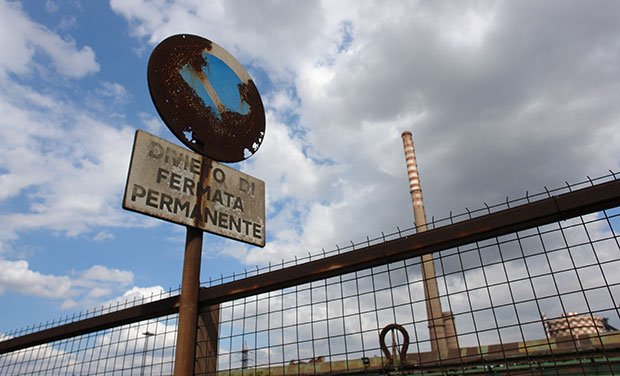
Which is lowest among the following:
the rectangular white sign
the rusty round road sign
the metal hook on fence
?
→ the metal hook on fence

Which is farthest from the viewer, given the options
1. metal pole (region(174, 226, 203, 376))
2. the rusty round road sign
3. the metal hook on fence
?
the rusty round road sign

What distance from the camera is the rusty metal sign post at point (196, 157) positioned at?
8.98 metres

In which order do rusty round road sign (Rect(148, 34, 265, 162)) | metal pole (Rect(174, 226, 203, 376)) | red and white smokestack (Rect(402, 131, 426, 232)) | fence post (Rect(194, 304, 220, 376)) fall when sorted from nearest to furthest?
metal pole (Rect(174, 226, 203, 376)) < fence post (Rect(194, 304, 220, 376)) < rusty round road sign (Rect(148, 34, 265, 162)) < red and white smokestack (Rect(402, 131, 426, 232))

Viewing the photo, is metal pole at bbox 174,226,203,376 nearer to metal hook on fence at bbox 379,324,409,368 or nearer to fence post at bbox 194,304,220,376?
fence post at bbox 194,304,220,376

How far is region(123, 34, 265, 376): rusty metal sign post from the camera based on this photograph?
8977 millimetres

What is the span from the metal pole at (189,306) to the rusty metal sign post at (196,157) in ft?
0.06

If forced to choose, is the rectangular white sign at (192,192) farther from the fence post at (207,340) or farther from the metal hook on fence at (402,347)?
the metal hook on fence at (402,347)

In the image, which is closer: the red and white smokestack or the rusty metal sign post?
the rusty metal sign post

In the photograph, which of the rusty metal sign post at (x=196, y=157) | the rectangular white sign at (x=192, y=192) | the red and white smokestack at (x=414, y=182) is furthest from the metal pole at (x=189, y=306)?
Result: the red and white smokestack at (x=414, y=182)

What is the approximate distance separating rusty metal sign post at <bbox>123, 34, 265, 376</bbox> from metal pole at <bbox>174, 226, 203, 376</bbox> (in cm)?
2

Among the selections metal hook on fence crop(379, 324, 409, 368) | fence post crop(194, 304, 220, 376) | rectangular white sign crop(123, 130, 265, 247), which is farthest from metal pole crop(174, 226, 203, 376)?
metal hook on fence crop(379, 324, 409, 368)

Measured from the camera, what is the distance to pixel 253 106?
12250mm

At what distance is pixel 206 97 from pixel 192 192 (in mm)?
2733

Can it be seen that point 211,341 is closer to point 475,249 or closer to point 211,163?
point 211,163
